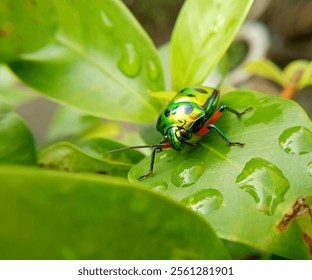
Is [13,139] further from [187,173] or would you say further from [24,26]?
[187,173]

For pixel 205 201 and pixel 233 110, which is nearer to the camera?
pixel 205 201

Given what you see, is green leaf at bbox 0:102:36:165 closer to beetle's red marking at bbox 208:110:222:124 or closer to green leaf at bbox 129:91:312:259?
green leaf at bbox 129:91:312:259

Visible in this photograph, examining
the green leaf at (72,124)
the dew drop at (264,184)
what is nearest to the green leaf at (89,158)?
the dew drop at (264,184)

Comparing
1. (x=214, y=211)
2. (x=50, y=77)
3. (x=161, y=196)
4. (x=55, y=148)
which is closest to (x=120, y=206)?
(x=161, y=196)

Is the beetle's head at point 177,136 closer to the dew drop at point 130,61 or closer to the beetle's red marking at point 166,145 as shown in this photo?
the beetle's red marking at point 166,145

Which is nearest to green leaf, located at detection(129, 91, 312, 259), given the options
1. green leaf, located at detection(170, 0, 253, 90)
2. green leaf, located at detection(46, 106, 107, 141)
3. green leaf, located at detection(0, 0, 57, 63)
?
green leaf, located at detection(170, 0, 253, 90)

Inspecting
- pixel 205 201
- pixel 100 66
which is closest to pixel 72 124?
pixel 100 66
